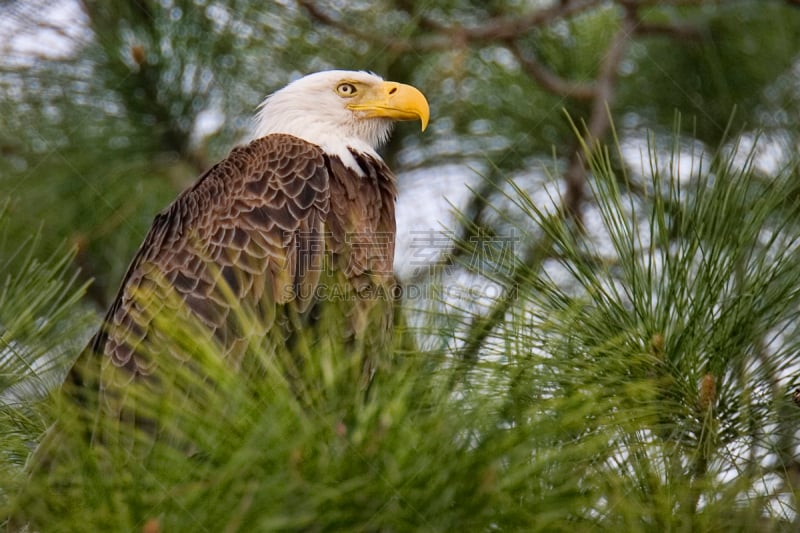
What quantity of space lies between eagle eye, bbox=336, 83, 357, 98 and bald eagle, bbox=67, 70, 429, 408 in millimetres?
225

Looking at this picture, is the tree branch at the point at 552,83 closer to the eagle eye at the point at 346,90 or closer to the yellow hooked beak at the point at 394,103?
the yellow hooked beak at the point at 394,103

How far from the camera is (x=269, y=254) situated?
11.5 feet

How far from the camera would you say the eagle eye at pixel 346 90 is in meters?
4.25

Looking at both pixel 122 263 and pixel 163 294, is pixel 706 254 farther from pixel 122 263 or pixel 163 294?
pixel 122 263

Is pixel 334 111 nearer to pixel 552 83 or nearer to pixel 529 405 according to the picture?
pixel 552 83

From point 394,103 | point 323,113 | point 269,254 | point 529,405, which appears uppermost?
point 323,113

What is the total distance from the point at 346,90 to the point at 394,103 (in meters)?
0.31

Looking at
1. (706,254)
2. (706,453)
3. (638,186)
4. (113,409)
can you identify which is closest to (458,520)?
(706,453)

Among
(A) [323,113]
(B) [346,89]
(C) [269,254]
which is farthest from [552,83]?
(C) [269,254]

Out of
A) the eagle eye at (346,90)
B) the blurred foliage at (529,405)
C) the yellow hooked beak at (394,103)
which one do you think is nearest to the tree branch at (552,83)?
the blurred foliage at (529,405)

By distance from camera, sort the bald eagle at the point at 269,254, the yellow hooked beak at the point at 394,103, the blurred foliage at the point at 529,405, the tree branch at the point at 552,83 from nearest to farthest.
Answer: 1. the blurred foliage at the point at 529,405
2. the bald eagle at the point at 269,254
3. the yellow hooked beak at the point at 394,103
4. the tree branch at the point at 552,83

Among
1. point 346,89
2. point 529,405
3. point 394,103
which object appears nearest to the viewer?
point 529,405

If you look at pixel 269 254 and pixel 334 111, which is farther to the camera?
pixel 334 111

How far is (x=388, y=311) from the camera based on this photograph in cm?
353
